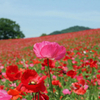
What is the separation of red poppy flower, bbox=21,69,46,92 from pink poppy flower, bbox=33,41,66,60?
0.29ft

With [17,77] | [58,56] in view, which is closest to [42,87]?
[58,56]

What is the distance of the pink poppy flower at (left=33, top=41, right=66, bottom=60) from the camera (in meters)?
0.70

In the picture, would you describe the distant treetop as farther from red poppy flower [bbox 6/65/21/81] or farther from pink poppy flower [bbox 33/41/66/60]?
pink poppy flower [bbox 33/41/66/60]

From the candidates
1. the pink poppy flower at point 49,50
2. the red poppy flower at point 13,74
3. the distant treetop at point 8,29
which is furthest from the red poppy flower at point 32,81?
the distant treetop at point 8,29

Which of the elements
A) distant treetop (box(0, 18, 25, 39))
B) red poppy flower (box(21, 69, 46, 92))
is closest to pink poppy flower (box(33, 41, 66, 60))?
red poppy flower (box(21, 69, 46, 92))

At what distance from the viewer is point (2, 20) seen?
52094 millimetres

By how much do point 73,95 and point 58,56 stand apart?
1173 mm

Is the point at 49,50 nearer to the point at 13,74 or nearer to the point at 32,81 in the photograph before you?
the point at 32,81

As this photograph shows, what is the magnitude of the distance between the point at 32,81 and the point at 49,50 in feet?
0.51

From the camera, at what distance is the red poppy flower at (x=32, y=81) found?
0.59 metres

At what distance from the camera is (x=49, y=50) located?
0.70 m

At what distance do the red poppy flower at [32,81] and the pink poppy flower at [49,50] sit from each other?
88mm

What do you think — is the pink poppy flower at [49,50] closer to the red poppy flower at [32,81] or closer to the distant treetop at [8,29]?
the red poppy flower at [32,81]

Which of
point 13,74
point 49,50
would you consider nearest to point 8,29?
point 13,74
